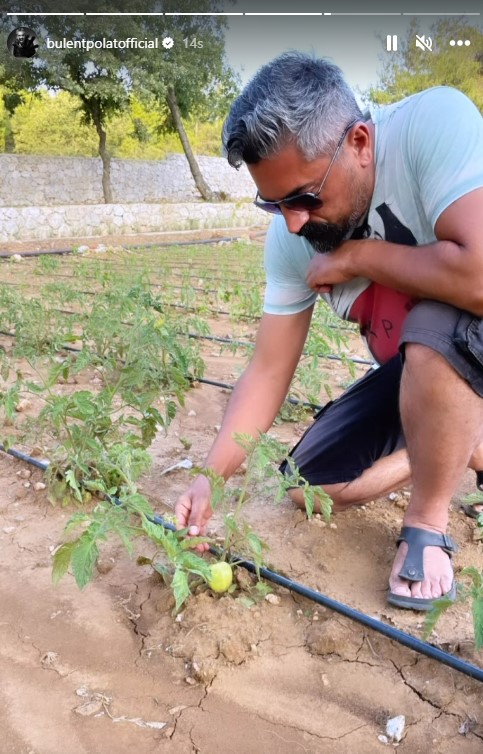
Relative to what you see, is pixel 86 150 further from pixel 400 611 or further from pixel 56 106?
pixel 400 611

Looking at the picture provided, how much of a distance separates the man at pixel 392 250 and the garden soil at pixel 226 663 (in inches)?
7.3

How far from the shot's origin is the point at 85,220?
14586 millimetres

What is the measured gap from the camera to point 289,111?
1607 mm

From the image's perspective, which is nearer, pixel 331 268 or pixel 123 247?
pixel 331 268

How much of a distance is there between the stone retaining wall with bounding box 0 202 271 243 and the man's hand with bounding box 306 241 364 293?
12.0 meters

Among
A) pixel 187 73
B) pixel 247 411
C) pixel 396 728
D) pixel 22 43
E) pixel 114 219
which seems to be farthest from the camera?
pixel 187 73

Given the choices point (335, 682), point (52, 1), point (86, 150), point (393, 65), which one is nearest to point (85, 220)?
point (52, 1)

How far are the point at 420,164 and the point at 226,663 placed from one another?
1.29 metres

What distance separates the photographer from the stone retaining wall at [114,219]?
44.0 feet

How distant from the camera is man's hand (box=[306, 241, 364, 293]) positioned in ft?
6.23

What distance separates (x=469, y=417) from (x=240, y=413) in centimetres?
64

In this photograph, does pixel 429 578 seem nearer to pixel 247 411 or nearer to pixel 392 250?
pixel 247 411

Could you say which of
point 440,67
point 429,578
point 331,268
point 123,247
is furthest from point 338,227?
point 440,67

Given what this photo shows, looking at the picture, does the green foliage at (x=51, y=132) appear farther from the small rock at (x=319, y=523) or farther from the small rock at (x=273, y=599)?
the small rock at (x=273, y=599)
